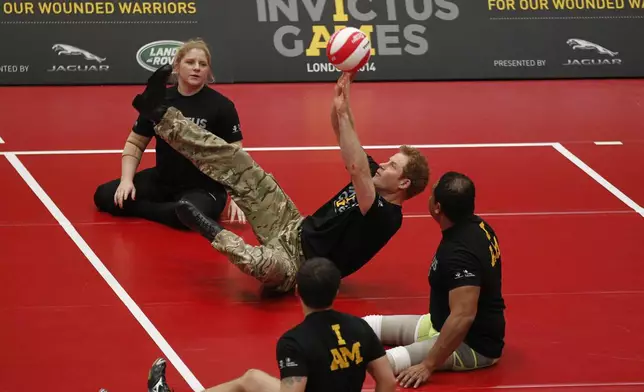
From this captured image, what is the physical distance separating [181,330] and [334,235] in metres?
1.26

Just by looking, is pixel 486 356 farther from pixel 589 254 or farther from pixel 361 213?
pixel 589 254

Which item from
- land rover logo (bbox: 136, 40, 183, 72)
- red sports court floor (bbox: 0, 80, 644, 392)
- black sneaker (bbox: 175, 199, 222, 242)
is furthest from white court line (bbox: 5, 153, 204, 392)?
land rover logo (bbox: 136, 40, 183, 72)

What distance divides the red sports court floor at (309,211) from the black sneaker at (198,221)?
1.64ft

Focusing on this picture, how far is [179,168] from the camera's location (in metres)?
9.57

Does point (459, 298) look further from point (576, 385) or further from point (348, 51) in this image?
point (348, 51)

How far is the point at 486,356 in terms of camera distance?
22.9 feet

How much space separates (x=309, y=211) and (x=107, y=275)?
6.95 ft

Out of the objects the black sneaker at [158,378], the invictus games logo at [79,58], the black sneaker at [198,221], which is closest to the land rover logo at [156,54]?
the invictus games logo at [79,58]

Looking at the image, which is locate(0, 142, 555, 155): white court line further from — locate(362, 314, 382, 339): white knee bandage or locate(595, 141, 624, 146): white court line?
locate(362, 314, 382, 339): white knee bandage

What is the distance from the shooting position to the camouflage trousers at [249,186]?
8.22 m

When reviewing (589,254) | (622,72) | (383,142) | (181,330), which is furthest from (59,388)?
(622,72)

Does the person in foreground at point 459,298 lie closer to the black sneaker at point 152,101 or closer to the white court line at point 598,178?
the black sneaker at point 152,101

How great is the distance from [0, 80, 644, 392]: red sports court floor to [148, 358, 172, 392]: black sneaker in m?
0.28

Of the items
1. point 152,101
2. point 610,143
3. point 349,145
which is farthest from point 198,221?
point 610,143
